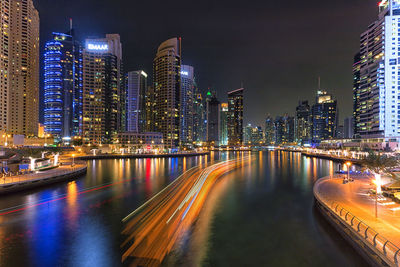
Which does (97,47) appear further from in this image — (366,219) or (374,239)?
(374,239)

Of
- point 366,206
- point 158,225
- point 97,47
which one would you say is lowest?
point 158,225

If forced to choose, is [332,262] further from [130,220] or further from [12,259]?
[12,259]

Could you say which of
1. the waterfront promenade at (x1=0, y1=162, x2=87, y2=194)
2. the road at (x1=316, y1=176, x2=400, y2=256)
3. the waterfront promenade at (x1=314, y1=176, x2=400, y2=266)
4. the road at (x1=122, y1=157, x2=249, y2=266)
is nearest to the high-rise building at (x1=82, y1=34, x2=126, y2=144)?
the waterfront promenade at (x1=0, y1=162, x2=87, y2=194)

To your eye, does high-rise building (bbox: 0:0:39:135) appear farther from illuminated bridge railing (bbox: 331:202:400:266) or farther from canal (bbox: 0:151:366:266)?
illuminated bridge railing (bbox: 331:202:400:266)

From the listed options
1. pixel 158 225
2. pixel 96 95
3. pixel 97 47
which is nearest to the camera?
pixel 158 225

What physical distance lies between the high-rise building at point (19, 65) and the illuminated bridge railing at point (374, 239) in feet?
555

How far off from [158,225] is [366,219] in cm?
1689

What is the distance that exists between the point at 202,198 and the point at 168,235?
14.0 m

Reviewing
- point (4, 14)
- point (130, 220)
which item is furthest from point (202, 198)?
point (4, 14)

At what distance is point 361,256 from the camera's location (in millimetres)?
15648

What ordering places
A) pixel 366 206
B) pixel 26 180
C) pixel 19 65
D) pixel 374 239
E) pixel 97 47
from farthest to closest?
pixel 97 47 → pixel 19 65 → pixel 26 180 → pixel 366 206 → pixel 374 239

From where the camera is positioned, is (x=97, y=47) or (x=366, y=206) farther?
(x=97, y=47)

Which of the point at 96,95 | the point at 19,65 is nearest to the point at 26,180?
the point at 96,95

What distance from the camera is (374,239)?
13797 mm
